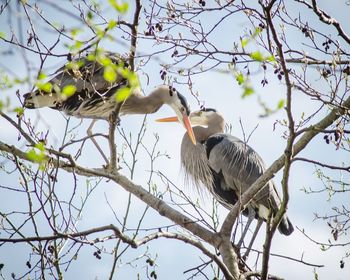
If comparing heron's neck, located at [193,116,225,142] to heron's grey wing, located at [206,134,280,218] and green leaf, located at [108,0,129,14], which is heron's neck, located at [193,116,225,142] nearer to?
heron's grey wing, located at [206,134,280,218]

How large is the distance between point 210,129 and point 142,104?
3.79 feet

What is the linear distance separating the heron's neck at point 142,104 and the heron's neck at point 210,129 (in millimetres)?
825

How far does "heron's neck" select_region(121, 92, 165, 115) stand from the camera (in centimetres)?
707

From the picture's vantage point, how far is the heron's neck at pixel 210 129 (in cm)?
774

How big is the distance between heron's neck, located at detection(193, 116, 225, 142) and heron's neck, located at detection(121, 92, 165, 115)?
2.71ft

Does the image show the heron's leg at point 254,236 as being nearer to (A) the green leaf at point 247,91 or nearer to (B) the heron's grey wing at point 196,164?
(B) the heron's grey wing at point 196,164

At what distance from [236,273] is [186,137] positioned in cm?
395

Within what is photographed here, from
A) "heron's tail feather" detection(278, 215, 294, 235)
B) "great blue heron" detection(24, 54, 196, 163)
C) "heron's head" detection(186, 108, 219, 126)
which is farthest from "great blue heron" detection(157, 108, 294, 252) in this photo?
"great blue heron" detection(24, 54, 196, 163)

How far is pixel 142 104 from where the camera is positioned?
23.3 ft

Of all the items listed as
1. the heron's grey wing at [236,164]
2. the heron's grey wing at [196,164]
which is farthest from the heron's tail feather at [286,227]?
the heron's grey wing at [196,164]

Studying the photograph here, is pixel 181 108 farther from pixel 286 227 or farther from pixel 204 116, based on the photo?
pixel 286 227

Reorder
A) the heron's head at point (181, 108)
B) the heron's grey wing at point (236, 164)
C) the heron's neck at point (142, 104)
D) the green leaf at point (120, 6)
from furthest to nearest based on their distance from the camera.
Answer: the heron's head at point (181, 108) < the heron's neck at point (142, 104) < the heron's grey wing at point (236, 164) < the green leaf at point (120, 6)

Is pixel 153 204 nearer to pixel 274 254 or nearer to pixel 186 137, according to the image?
pixel 274 254

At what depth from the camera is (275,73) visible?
12.7 feet
